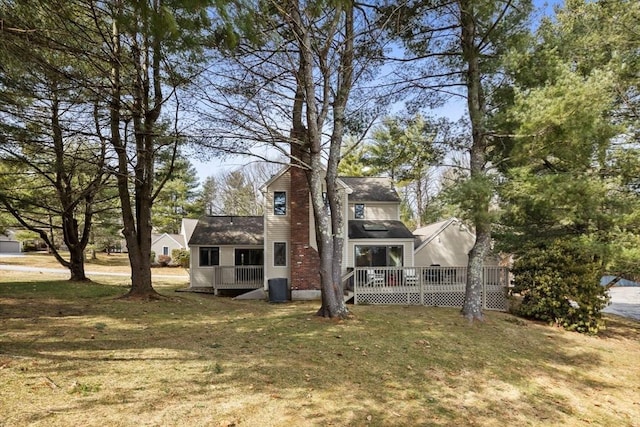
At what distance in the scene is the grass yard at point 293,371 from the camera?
4.04m

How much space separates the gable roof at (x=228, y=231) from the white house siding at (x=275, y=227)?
3078 mm

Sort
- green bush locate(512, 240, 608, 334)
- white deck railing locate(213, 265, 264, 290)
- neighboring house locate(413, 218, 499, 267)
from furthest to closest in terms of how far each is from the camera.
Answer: neighboring house locate(413, 218, 499, 267), white deck railing locate(213, 265, 264, 290), green bush locate(512, 240, 608, 334)

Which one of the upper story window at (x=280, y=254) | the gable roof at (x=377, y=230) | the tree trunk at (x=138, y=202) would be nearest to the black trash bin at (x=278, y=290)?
the upper story window at (x=280, y=254)

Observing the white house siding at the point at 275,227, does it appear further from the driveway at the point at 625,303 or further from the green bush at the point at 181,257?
the green bush at the point at 181,257

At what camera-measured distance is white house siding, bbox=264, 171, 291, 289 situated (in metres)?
16.4

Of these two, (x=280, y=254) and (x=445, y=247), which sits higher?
(x=445, y=247)

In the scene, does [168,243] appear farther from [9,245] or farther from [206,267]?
[9,245]

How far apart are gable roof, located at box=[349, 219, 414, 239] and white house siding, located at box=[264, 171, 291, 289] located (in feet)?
9.86

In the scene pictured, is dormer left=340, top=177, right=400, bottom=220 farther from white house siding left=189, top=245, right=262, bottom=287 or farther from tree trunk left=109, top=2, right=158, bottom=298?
tree trunk left=109, top=2, right=158, bottom=298

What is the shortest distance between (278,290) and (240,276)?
390 centimetres

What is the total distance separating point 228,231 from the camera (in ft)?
66.3

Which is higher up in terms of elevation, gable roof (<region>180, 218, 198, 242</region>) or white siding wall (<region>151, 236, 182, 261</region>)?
gable roof (<region>180, 218, 198, 242</region>)

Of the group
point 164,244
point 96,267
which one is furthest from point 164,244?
point 96,267

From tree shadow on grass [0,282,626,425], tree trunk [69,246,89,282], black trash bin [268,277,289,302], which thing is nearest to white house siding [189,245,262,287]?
black trash bin [268,277,289,302]
